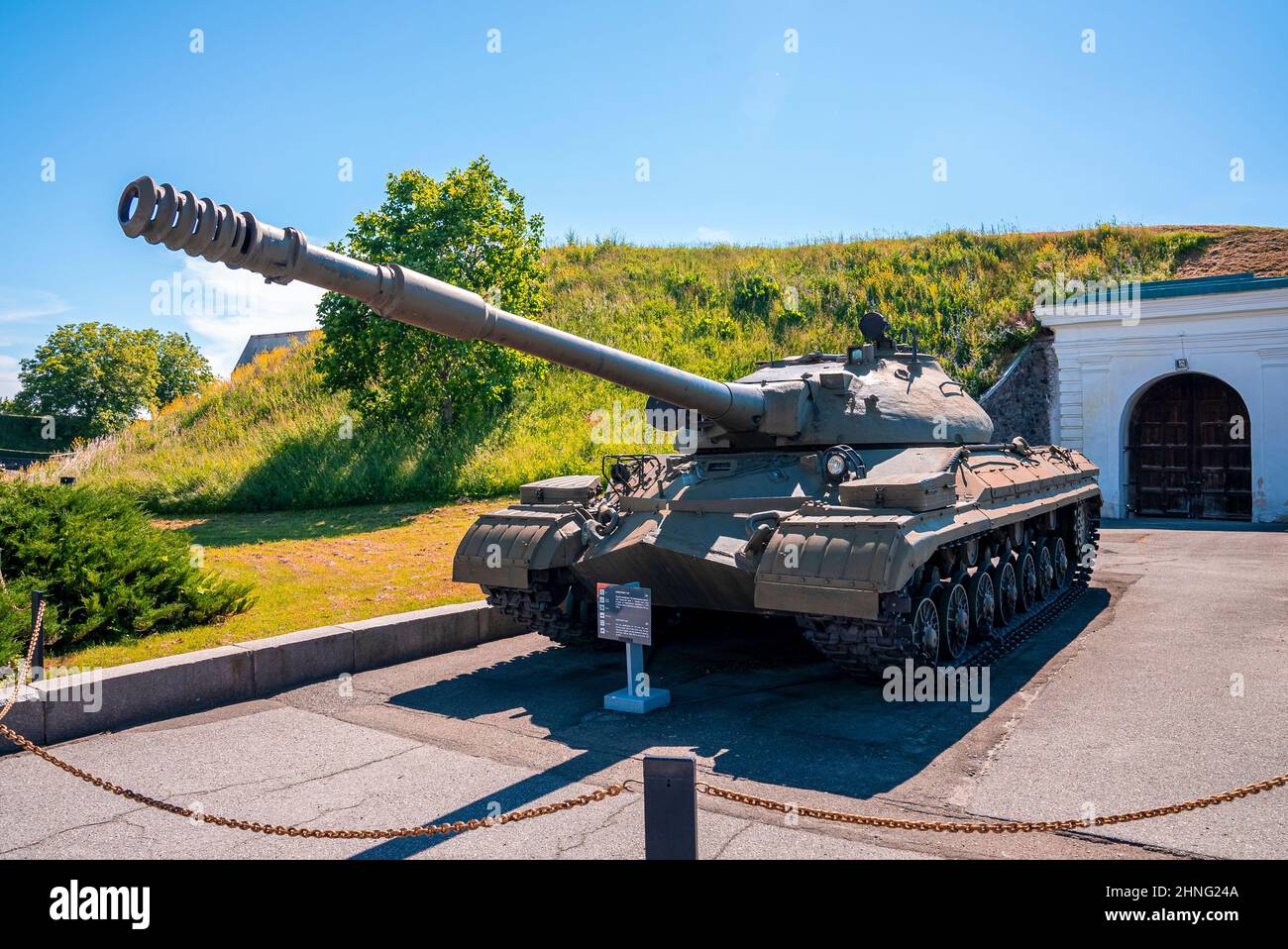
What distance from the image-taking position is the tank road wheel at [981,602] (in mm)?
9008

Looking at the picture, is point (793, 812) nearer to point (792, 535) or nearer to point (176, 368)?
point (792, 535)

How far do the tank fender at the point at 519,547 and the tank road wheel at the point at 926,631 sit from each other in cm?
293

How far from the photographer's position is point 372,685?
8.49m

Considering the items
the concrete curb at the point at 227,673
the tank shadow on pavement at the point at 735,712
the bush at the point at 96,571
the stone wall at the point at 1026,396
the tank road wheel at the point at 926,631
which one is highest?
the stone wall at the point at 1026,396

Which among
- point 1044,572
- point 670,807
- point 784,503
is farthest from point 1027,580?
point 670,807

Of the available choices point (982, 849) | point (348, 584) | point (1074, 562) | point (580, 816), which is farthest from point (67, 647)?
point (1074, 562)

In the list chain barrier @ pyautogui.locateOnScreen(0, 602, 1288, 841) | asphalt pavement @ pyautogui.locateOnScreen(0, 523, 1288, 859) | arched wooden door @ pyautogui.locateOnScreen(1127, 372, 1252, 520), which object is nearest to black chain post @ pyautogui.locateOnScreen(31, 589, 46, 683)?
asphalt pavement @ pyautogui.locateOnScreen(0, 523, 1288, 859)

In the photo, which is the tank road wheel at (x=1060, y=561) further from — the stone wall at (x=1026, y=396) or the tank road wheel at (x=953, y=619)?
the stone wall at (x=1026, y=396)

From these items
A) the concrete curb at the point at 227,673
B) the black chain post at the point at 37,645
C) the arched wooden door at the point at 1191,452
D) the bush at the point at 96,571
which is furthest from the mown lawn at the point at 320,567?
the arched wooden door at the point at 1191,452

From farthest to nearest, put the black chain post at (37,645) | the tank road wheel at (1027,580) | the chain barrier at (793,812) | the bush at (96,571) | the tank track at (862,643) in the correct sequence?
1. the tank road wheel at (1027,580)
2. the bush at (96,571)
3. the black chain post at (37,645)
4. the tank track at (862,643)
5. the chain barrier at (793,812)

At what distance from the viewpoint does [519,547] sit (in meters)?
8.77

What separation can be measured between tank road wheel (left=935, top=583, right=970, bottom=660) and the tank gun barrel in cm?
279

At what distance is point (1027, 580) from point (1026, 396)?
48.9ft

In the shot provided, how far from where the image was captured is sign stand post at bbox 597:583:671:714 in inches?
290
